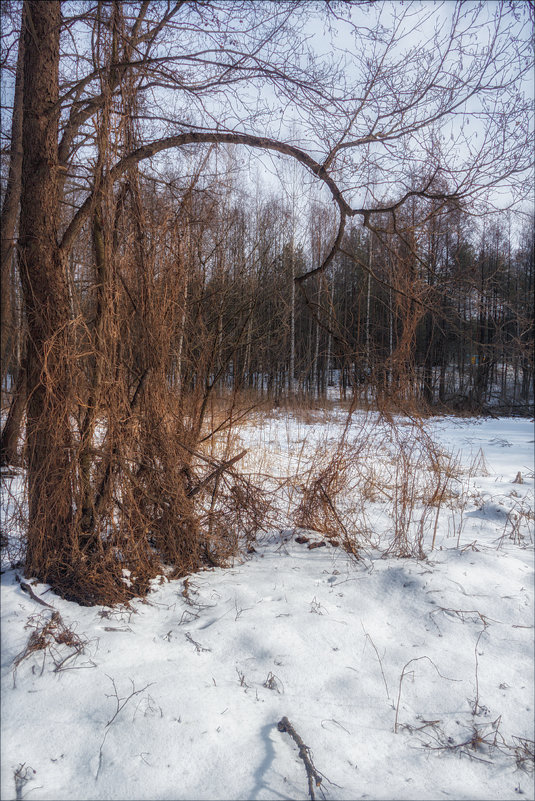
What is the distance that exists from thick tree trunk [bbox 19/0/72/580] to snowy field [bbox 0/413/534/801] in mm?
371

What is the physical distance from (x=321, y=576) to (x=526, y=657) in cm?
116

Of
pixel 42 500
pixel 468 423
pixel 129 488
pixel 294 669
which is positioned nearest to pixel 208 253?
pixel 129 488

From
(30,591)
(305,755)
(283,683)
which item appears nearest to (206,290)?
(30,591)

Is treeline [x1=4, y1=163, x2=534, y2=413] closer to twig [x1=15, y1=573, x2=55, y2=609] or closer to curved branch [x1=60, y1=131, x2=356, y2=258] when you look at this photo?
curved branch [x1=60, y1=131, x2=356, y2=258]

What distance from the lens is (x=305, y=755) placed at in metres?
1.72

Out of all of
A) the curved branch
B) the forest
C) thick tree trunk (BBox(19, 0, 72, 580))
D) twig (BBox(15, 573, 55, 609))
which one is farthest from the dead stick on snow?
the curved branch

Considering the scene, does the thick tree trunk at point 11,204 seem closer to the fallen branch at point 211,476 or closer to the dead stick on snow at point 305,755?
the fallen branch at point 211,476

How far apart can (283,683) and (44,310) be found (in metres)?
2.19

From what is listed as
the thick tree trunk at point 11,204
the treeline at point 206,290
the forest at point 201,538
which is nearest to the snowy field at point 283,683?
the forest at point 201,538

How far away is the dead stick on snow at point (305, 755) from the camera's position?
1.62 meters

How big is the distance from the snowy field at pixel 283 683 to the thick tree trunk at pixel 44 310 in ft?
1.22

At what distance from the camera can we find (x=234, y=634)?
2447 mm

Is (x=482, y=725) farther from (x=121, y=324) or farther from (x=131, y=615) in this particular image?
(x=121, y=324)

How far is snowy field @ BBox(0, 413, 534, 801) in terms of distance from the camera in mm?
1668
